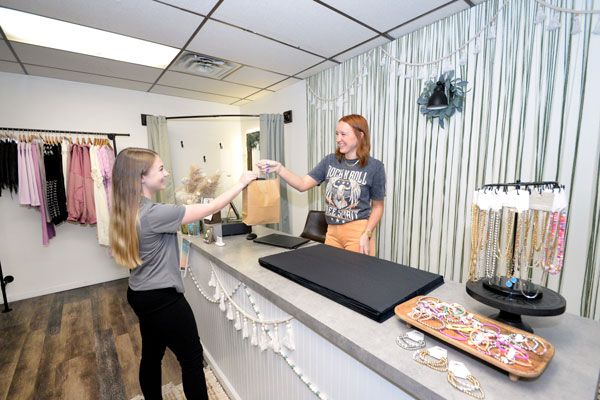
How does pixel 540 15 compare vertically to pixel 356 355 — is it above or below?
above

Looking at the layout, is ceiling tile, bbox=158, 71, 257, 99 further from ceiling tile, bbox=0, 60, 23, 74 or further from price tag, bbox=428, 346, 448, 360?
price tag, bbox=428, 346, 448, 360

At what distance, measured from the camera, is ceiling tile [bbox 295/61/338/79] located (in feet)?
9.45

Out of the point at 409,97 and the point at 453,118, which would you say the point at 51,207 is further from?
the point at 453,118

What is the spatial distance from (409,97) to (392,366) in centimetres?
222

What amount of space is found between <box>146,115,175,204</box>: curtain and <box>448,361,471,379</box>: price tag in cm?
359

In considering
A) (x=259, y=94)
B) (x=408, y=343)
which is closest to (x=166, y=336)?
(x=408, y=343)

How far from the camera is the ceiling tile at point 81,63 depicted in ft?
8.08

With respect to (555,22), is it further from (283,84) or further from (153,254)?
(283,84)

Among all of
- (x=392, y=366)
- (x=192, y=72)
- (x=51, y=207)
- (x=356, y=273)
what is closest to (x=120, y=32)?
(x=192, y=72)

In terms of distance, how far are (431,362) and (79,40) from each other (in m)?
3.27

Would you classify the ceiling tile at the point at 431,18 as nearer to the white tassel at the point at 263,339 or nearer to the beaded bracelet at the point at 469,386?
the beaded bracelet at the point at 469,386

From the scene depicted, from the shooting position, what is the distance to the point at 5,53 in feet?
8.21

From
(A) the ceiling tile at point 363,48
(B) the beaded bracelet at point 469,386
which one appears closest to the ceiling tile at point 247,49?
(A) the ceiling tile at point 363,48

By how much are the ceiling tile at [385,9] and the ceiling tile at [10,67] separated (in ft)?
10.6
